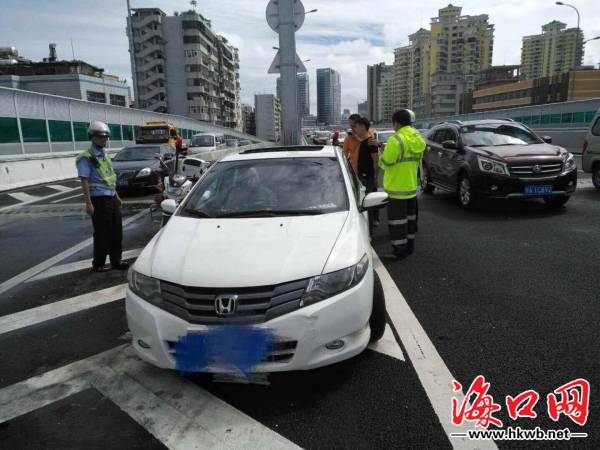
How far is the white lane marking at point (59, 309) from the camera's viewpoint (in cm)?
413

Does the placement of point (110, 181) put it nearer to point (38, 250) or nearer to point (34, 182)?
point (38, 250)

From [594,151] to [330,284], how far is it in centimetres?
1028

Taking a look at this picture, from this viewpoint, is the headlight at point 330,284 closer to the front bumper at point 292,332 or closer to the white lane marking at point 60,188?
the front bumper at point 292,332

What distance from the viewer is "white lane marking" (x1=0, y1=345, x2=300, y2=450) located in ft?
7.91

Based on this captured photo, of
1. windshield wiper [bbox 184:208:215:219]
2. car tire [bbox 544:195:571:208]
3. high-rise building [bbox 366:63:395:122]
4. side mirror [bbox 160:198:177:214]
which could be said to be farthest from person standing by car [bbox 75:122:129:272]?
high-rise building [bbox 366:63:395:122]

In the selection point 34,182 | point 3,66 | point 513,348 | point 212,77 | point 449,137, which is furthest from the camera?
point 212,77

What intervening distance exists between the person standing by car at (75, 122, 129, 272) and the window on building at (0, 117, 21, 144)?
13362 mm

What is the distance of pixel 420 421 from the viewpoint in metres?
2.49

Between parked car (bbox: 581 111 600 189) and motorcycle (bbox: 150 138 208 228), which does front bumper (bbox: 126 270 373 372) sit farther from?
parked car (bbox: 581 111 600 189)

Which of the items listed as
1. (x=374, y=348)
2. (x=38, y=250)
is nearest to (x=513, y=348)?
(x=374, y=348)

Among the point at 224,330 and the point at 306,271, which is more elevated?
the point at 306,271

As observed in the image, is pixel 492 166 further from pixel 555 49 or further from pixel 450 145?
pixel 555 49

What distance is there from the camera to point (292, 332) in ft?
8.39

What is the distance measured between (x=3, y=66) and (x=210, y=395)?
92149 millimetres
